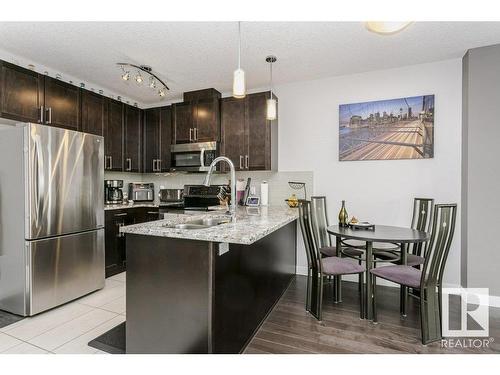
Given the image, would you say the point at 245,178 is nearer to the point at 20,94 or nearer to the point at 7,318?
the point at 20,94

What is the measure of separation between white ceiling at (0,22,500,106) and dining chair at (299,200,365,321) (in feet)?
5.38

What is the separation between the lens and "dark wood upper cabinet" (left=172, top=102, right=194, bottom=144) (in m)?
3.97

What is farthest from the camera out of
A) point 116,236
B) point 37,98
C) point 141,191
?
point 141,191

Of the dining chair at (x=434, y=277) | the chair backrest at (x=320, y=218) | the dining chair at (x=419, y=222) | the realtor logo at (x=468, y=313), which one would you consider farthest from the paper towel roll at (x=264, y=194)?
the realtor logo at (x=468, y=313)

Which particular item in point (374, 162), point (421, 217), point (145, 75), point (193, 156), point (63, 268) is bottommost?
point (63, 268)

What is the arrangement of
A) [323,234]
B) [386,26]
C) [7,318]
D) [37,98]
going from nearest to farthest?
1. [386,26]
2. [7,318]
3. [37,98]
4. [323,234]

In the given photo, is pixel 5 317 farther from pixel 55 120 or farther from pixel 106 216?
pixel 55 120

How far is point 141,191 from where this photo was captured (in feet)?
14.9

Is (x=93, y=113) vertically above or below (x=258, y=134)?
above

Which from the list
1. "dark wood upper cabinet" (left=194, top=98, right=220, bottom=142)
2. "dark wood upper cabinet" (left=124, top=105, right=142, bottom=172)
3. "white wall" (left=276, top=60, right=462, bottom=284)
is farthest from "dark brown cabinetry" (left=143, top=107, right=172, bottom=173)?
"white wall" (left=276, top=60, right=462, bottom=284)

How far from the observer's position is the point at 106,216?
3.43 meters

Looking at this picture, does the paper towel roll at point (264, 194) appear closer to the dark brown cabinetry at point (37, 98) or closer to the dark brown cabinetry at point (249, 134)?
the dark brown cabinetry at point (249, 134)

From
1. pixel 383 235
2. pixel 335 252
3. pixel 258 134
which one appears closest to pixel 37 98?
pixel 258 134

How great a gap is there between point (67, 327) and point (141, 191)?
250 centimetres
